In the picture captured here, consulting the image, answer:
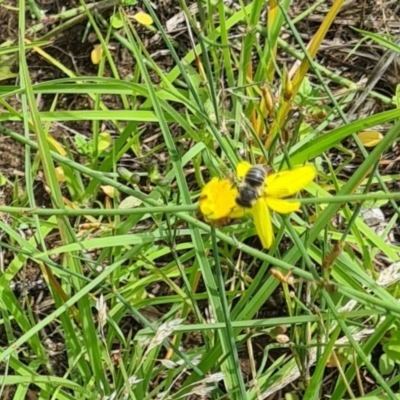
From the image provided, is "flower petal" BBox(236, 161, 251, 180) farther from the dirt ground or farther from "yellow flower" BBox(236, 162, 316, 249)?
the dirt ground

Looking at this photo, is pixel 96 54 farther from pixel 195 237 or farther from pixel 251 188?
pixel 251 188

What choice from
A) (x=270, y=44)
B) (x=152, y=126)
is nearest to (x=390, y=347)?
(x=270, y=44)

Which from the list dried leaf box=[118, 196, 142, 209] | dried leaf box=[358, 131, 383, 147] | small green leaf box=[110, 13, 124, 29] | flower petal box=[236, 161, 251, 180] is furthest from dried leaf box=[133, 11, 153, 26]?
flower petal box=[236, 161, 251, 180]

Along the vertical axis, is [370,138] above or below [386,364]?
above

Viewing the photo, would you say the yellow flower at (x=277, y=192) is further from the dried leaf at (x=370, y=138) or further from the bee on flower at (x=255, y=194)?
the dried leaf at (x=370, y=138)

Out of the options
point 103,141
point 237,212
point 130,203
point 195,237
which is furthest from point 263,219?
point 103,141

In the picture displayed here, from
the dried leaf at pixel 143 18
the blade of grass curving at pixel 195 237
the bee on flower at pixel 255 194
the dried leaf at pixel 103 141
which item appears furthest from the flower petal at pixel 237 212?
the dried leaf at pixel 143 18

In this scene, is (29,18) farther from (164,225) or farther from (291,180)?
(291,180)
